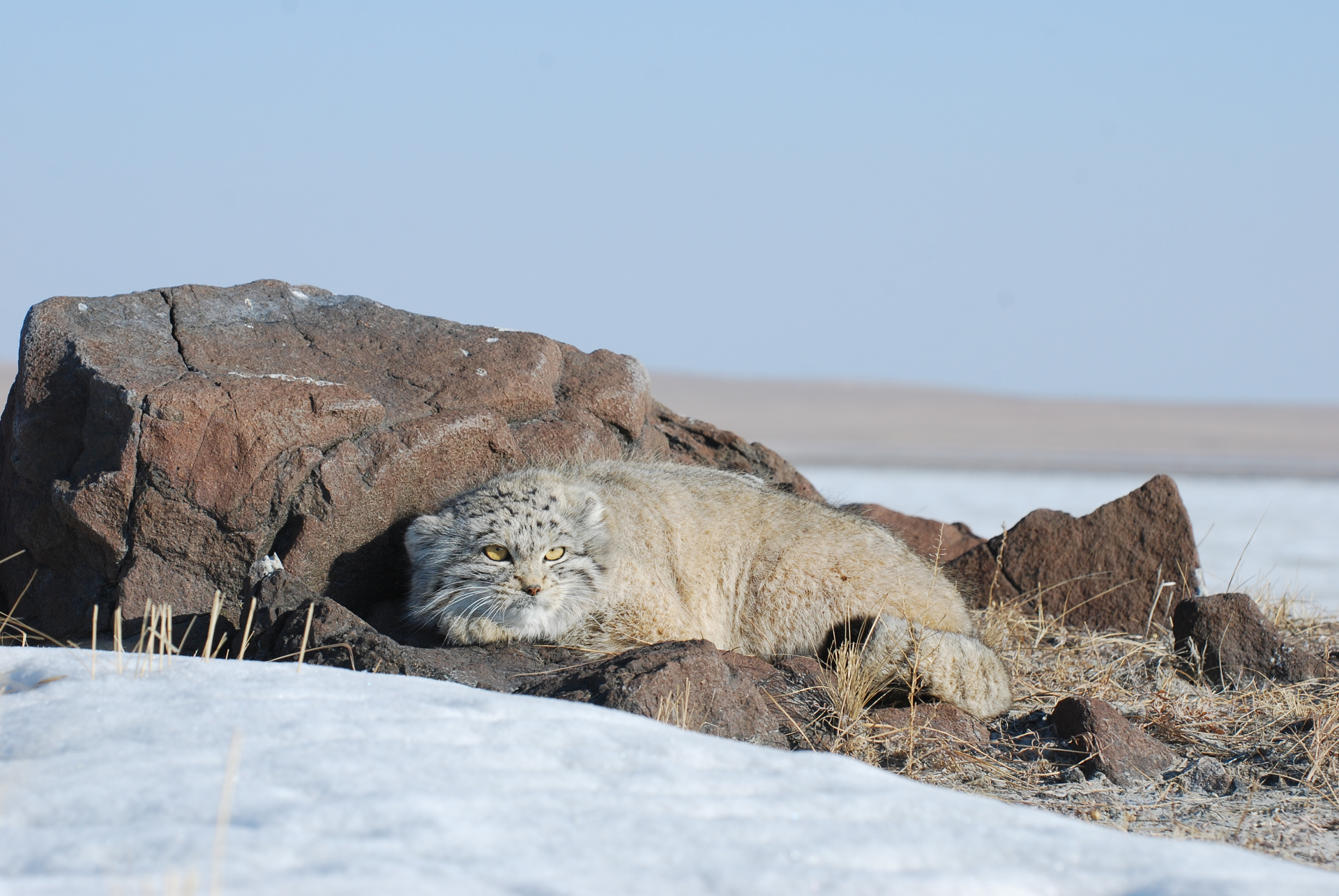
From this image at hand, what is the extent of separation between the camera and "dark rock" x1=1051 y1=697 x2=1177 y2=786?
17.5ft

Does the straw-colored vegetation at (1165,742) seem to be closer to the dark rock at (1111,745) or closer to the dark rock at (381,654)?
the dark rock at (1111,745)

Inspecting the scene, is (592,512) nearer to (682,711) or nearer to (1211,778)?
(682,711)

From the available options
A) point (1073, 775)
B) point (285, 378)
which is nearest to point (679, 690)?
point (1073, 775)

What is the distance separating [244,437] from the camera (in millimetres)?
6617

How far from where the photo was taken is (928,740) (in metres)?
5.55

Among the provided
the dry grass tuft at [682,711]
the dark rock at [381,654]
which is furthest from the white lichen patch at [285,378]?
the dry grass tuft at [682,711]

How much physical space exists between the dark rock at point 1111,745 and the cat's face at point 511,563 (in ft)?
8.42

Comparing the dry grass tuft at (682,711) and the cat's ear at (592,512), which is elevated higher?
the cat's ear at (592,512)

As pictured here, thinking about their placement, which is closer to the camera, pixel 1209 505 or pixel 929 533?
pixel 929 533

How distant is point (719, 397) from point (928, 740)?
104262 millimetres

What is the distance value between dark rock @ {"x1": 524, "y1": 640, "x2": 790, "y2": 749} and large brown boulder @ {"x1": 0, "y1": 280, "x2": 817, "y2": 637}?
194cm

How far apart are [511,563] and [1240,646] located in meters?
4.56

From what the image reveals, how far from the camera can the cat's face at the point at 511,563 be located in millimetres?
6059

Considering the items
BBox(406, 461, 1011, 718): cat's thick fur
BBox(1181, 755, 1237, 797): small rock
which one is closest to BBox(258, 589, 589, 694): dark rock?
BBox(406, 461, 1011, 718): cat's thick fur
